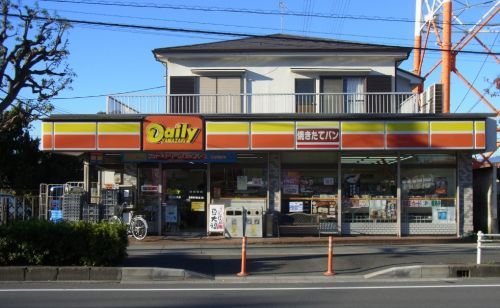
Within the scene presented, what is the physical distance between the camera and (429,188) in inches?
814

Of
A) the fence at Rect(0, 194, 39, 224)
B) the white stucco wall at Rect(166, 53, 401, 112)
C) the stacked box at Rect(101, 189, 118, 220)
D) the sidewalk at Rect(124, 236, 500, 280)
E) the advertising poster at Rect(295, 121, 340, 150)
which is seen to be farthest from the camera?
the fence at Rect(0, 194, 39, 224)

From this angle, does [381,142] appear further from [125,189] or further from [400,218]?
[125,189]

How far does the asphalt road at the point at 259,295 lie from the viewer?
962cm

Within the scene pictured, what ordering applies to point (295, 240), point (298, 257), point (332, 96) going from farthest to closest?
point (332, 96) → point (295, 240) → point (298, 257)

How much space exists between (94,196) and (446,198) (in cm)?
1292

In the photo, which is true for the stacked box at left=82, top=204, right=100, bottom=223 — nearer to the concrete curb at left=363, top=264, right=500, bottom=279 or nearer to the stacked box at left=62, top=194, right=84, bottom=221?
the stacked box at left=62, top=194, right=84, bottom=221

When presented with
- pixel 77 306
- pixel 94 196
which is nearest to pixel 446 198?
pixel 94 196

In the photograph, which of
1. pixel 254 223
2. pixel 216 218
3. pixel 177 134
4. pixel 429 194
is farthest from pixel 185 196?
pixel 429 194

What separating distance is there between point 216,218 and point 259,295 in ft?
Answer: 32.6

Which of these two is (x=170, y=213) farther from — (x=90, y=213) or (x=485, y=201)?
(x=485, y=201)

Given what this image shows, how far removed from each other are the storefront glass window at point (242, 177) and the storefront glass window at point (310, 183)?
0.77 metres

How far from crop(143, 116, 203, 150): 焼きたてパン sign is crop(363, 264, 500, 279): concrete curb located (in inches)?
343

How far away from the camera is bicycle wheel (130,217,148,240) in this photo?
19688 mm

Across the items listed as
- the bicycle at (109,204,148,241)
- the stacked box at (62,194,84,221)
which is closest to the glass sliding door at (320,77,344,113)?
the bicycle at (109,204,148,241)
